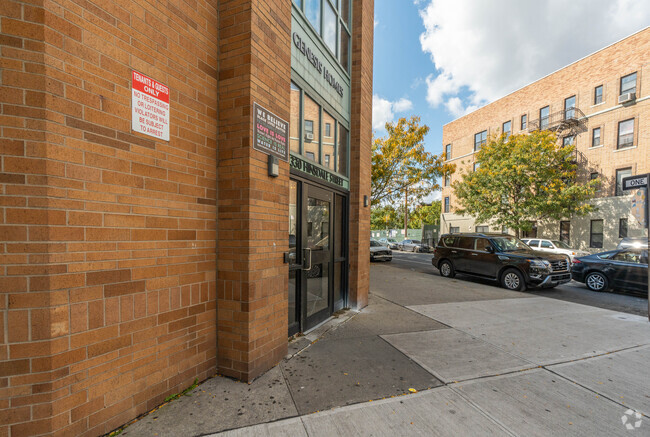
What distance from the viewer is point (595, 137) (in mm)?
20969

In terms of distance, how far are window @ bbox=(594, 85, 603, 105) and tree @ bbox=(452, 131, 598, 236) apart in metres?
3.54

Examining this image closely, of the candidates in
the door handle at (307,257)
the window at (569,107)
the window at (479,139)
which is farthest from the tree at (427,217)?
the door handle at (307,257)

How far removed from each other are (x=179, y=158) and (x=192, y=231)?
756 mm

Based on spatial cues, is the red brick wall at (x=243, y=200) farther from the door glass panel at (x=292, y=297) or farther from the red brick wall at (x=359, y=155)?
the red brick wall at (x=359, y=155)

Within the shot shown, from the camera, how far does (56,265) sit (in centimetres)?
206

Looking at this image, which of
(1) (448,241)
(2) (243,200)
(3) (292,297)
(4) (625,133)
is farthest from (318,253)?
(4) (625,133)

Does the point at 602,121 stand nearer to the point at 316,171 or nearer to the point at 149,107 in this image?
the point at 316,171

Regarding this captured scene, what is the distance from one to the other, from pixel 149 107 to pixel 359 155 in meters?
4.48

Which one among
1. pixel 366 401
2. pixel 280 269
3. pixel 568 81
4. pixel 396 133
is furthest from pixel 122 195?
pixel 568 81

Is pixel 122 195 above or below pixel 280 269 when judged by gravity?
above

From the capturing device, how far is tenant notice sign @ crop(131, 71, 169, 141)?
2.57m

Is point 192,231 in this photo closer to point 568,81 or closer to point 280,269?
point 280,269

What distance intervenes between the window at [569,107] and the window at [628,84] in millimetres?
2738

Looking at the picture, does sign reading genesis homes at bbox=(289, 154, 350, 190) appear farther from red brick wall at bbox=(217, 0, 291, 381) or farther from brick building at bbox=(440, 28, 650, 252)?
brick building at bbox=(440, 28, 650, 252)
